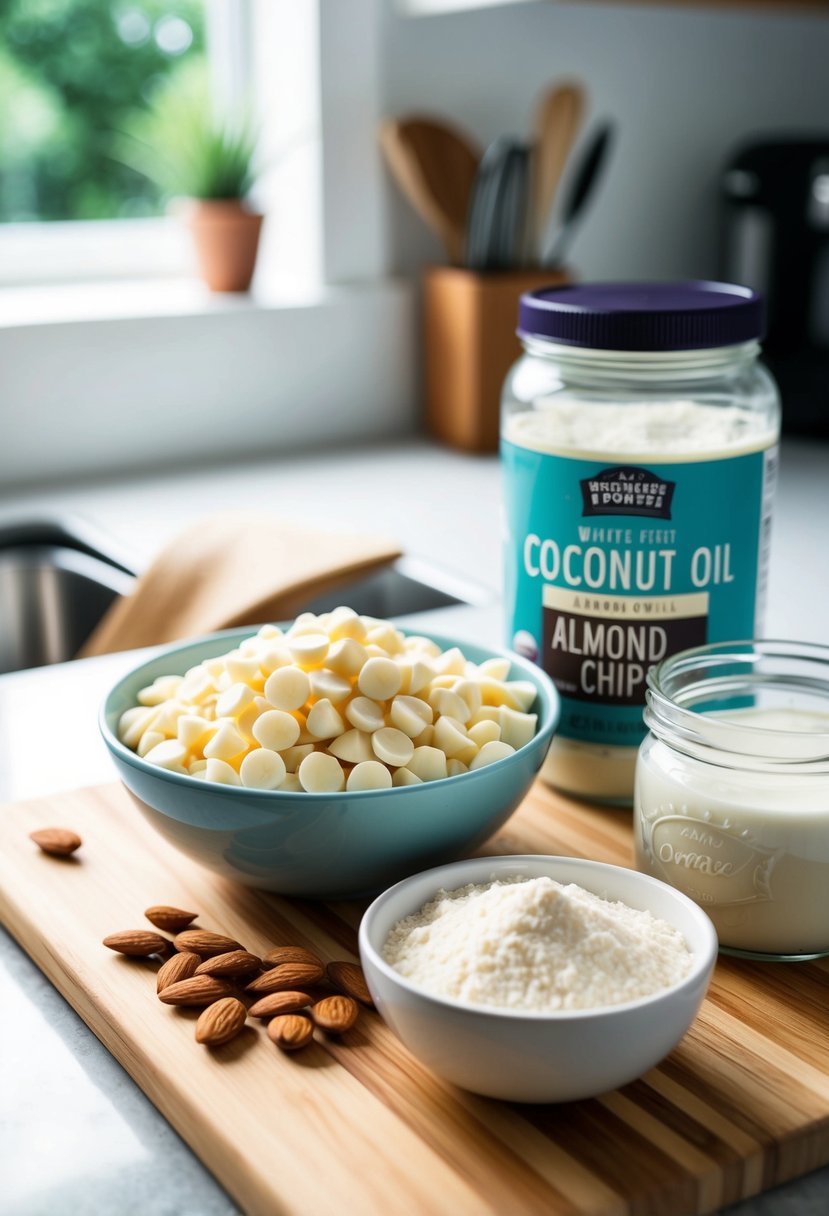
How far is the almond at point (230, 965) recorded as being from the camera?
0.65 metres

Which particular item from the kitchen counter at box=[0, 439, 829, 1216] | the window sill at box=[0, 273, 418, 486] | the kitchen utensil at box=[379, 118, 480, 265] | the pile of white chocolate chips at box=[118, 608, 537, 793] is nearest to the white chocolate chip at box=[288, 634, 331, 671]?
the pile of white chocolate chips at box=[118, 608, 537, 793]

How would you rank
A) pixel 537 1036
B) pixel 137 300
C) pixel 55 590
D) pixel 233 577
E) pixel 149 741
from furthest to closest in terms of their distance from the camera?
pixel 137 300 < pixel 55 590 < pixel 233 577 < pixel 149 741 < pixel 537 1036

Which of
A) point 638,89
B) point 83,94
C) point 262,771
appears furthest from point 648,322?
point 83,94

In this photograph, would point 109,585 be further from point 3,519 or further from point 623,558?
point 623,558

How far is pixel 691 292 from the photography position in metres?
0.87

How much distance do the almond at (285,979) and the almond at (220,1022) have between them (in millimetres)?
15

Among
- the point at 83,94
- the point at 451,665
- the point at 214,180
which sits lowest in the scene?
the point at 451,665

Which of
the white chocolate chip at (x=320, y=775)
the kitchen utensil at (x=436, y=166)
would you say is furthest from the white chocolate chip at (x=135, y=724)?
the kitchen utensil at (x=436, y=166)

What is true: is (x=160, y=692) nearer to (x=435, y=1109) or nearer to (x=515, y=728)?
(x=515, y=728)

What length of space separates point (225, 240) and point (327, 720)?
4.16ft

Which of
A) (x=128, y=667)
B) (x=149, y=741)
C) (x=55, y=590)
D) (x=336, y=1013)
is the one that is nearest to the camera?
(x=336, y=1013)

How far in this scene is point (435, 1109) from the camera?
564 millimetres

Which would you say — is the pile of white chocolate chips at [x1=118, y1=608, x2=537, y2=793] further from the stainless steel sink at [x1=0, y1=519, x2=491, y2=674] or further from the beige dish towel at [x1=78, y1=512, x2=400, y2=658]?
the stainless steel sink at [x1=0, y1=519, x2=491, y2=674]

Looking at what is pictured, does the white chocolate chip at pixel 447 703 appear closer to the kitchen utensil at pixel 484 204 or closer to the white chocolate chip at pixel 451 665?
the white chocolate chip at pixel 451 665
